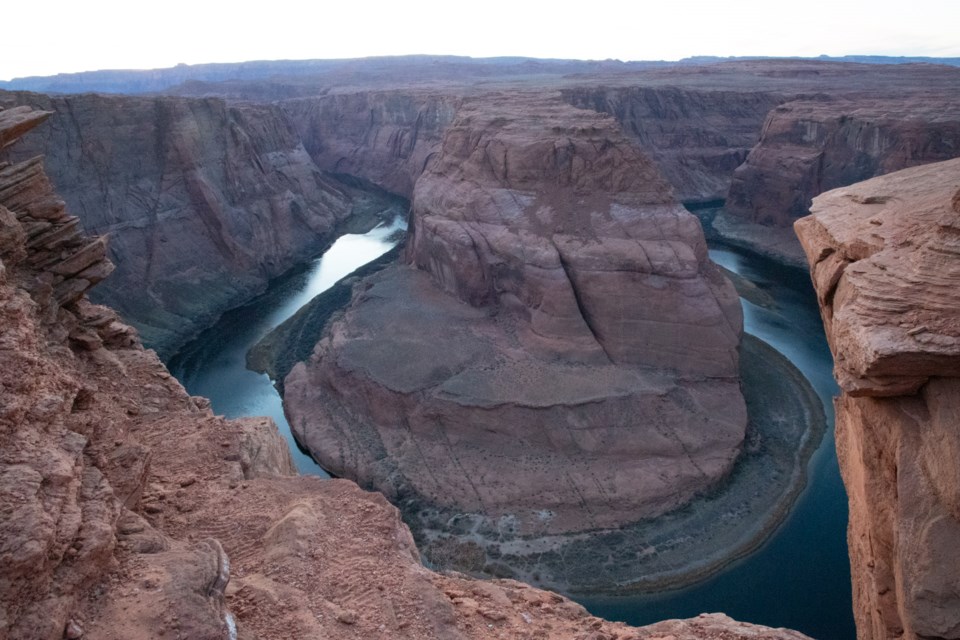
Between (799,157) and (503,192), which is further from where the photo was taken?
(799,157)

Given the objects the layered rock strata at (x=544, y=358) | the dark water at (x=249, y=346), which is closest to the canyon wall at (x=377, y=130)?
the dark water at (x=249, y=346)

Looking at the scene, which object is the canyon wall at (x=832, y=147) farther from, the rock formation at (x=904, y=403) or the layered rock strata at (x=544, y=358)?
the rock formation at (x=904, y=403)

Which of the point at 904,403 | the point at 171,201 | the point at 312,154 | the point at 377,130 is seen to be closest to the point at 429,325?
the point at 904,403

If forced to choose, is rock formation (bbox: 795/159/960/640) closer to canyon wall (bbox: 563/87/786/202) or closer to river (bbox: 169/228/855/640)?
river (bbox: 169/228/855/640)

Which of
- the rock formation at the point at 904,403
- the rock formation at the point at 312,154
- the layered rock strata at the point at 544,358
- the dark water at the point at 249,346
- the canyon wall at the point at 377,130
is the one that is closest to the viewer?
the rock formation at the point at 904,403

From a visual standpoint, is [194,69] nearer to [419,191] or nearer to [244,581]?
[419,191]

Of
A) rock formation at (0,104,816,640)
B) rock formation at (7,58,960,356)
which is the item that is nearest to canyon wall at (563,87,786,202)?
rock formation at (7,58,960,356)

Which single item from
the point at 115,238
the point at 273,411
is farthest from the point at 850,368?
the point at 115,238

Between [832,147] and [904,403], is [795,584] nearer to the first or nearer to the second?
[904,403]
